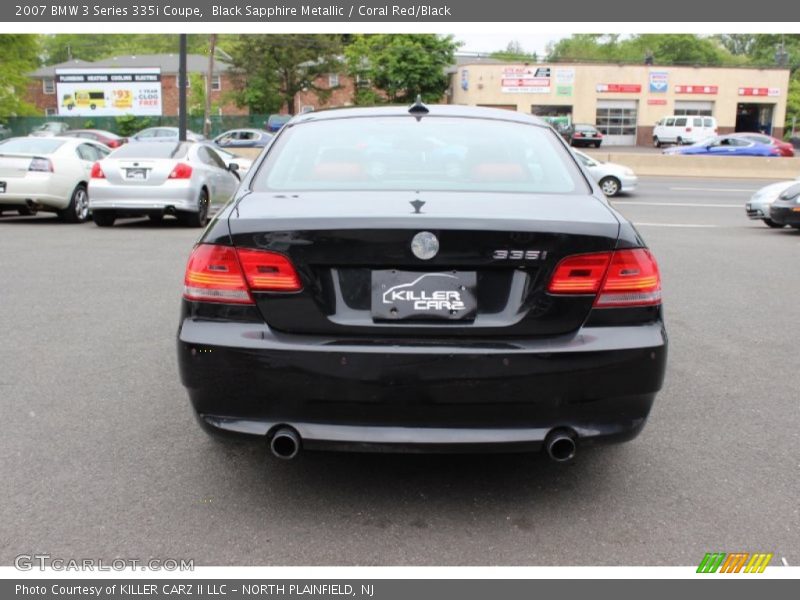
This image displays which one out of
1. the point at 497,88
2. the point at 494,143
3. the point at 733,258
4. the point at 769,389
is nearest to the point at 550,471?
the point at 494,143

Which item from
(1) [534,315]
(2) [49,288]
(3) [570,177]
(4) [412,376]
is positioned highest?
(3) [570,177]

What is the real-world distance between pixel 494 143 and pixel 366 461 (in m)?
1.66

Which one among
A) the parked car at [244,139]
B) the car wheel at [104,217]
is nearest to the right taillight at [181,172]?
the car wheel at [104,217]

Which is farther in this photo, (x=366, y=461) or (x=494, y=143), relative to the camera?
(x=494, y=143)

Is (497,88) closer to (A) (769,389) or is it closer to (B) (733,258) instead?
(B) (733,258)

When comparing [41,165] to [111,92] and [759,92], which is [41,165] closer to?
[111,92]

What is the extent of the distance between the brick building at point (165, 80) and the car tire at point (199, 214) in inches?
2149

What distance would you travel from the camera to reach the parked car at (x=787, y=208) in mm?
12898

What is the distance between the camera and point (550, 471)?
374 centimetres

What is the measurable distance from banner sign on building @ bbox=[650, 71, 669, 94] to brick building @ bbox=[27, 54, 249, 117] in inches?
1220

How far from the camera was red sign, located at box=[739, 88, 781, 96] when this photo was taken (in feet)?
195

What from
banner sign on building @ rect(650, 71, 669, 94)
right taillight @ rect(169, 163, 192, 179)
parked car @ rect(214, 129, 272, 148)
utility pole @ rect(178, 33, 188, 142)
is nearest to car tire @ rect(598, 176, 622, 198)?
right taillight @ rect(169, 163, 192, 179)

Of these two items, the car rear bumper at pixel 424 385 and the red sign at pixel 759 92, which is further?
the red sign at pixel 759 92

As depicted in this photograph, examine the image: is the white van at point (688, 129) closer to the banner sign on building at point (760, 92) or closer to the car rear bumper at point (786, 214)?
the banner sign on building at point (760, 92)
